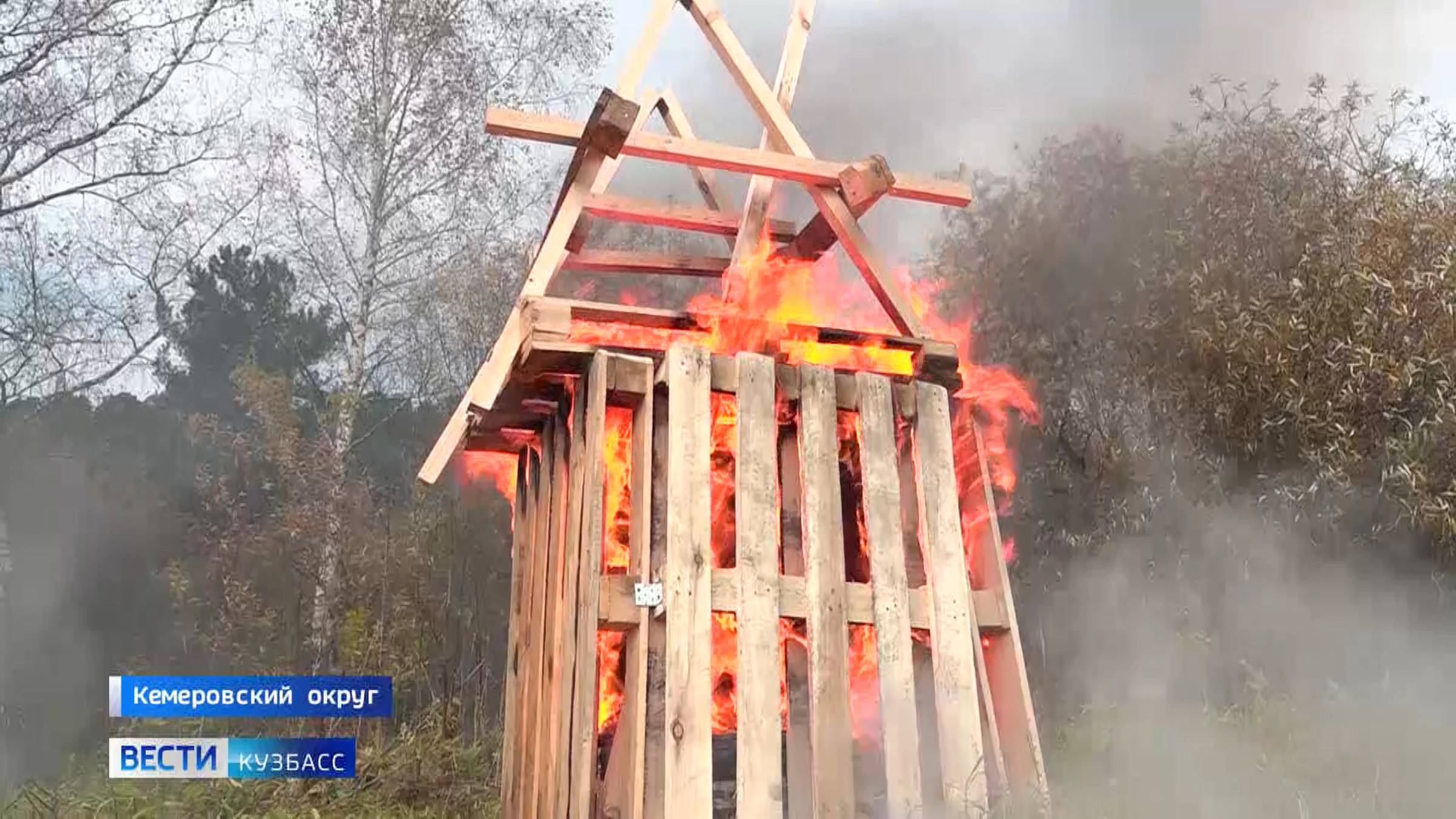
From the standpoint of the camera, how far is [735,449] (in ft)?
12.2

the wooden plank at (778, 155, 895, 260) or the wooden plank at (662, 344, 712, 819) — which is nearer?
the wooden plank at (662, 344, 712, 819)

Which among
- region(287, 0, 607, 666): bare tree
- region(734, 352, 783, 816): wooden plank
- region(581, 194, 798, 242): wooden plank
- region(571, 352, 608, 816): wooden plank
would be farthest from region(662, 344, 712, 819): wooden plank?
region(287, 0, 607, 666): bare tree

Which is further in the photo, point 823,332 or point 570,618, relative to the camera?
point 823,332

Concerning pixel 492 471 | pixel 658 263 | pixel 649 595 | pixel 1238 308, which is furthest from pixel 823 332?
pixel 492 471

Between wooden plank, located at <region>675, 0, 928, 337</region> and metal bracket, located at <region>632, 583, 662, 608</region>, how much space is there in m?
1.60

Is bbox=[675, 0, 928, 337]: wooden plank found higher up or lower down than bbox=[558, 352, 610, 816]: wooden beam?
higher up

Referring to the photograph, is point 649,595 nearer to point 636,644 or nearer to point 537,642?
point 636,644

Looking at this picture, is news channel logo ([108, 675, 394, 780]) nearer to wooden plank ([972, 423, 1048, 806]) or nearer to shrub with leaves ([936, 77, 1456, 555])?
wooden plank ([972, 423, 1048, 806])

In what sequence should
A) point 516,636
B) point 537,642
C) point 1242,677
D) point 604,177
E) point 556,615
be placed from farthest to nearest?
point 1242,677 < point 516,636 < point 604,177 < point 537,642 < point 556,615

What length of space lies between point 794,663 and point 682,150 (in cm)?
209

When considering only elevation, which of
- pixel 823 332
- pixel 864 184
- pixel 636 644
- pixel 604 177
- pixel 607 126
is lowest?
pixel 636 644

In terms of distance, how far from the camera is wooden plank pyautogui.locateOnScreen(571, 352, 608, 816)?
3.46 meters

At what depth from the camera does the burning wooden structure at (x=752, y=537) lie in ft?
11.2

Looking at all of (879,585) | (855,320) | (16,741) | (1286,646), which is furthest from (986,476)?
(16,741)
